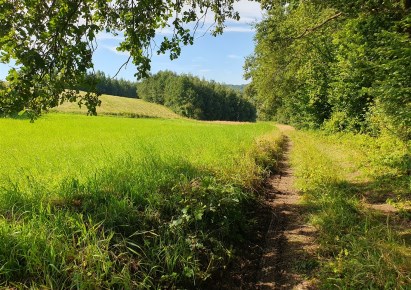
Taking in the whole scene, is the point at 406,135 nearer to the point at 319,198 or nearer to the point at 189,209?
the point at 319,198

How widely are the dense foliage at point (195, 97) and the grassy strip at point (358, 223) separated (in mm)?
83157

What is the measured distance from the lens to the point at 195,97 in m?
93.9

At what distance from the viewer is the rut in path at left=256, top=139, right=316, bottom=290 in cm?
423

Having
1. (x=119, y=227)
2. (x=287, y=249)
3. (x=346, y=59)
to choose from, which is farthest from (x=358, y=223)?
(x=346, y=59)

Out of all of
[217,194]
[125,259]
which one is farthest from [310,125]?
[125,259]

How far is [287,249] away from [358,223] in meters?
1.52

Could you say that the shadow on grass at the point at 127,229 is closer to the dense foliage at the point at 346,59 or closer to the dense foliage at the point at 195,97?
the dense foliage at the point at 346,59

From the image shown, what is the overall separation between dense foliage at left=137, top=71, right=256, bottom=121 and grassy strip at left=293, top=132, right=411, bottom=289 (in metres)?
83.2

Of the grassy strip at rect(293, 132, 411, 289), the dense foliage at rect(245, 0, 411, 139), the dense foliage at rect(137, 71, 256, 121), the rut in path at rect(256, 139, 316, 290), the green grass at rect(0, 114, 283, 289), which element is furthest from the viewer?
the dense foliage at rect(137, 71, 256, 121)

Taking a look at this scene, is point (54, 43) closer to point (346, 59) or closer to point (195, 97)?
point (346, 59)

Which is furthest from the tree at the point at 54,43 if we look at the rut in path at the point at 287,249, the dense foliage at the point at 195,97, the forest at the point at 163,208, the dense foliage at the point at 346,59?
the dense foliage at the point at 195,97

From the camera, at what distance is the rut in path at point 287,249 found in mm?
4234

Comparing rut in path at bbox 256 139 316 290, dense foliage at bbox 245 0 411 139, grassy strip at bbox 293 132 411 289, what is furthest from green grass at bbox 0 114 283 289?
dense foliage at bbox 245 0 411 139

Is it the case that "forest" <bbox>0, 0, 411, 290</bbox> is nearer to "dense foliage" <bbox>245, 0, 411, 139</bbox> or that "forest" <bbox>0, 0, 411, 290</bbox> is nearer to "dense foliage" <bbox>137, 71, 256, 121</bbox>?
"dense foliage" <bbox>245, 0, 411, 139</bbox>
